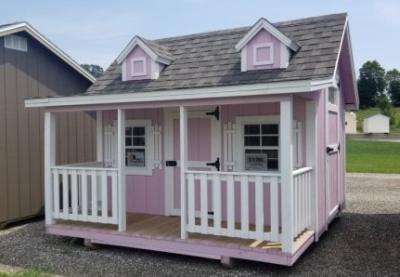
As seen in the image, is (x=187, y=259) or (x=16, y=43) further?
(x=16, y=43)

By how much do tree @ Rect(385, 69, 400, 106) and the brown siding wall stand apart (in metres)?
103

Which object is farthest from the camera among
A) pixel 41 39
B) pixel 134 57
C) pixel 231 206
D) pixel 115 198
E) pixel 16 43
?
pixel 41 39

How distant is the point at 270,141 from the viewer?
266 inches

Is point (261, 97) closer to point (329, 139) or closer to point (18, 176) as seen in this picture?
point (329, 139)

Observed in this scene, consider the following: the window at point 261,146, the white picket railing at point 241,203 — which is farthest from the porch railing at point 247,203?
the window at point 261,146

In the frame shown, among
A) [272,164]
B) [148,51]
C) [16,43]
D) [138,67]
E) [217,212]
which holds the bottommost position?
[217,212]

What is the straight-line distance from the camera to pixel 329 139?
7.61m

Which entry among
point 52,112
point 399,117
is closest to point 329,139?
point 52,112

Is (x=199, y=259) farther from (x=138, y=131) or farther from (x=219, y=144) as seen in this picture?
(x=138, y=131)

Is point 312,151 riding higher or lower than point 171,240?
higher

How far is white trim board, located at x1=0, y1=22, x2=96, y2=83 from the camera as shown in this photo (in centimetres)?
820

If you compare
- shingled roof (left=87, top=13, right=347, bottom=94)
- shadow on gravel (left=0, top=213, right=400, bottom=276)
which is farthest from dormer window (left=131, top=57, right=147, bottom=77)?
shadow on gravel (left=0, top=213, right=400, bottom=276)

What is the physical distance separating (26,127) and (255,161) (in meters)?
4.92

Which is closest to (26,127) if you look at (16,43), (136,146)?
(16,43)
